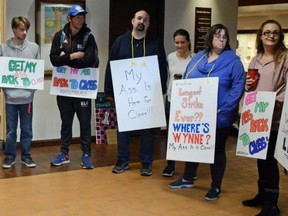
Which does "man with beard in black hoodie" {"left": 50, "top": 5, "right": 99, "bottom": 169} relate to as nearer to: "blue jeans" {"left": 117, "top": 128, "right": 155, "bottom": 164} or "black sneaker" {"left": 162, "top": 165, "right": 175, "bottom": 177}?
"blue jeans" {"left": 117, "top": 128, "right": 155, "bottom": 164}

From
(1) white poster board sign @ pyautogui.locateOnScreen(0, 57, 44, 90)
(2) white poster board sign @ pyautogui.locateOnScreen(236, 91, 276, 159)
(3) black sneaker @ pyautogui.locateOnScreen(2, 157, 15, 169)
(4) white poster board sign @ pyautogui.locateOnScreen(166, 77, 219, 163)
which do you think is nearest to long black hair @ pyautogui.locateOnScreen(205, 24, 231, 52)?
(4) white poster board sign @ pyautogui.locateOnScreen(166, 77, 219, 163)

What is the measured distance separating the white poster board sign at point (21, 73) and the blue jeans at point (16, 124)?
0.21 m

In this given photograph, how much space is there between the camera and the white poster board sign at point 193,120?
3715 millimetres

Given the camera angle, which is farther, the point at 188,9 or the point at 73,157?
the point at 188,9

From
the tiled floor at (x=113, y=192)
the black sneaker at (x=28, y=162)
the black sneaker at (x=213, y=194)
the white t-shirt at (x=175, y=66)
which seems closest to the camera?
the tiled floor at (x=113, y=192)

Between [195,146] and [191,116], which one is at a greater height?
[191,116]

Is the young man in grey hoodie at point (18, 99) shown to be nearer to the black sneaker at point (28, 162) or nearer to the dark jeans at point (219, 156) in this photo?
the black sneaker at point (28, 162)

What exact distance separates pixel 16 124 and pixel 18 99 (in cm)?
28

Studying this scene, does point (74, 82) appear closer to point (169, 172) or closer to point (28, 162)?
point (28, 162)

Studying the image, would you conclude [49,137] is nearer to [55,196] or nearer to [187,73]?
[55,196]

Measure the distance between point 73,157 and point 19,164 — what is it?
65 centimetres

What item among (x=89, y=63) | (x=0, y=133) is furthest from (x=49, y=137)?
(x=89, y=63)

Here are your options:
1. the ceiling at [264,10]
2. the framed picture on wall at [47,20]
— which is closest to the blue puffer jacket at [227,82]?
the framed picture on wall at [47,20]

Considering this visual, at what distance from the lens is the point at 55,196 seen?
3.88 metres
